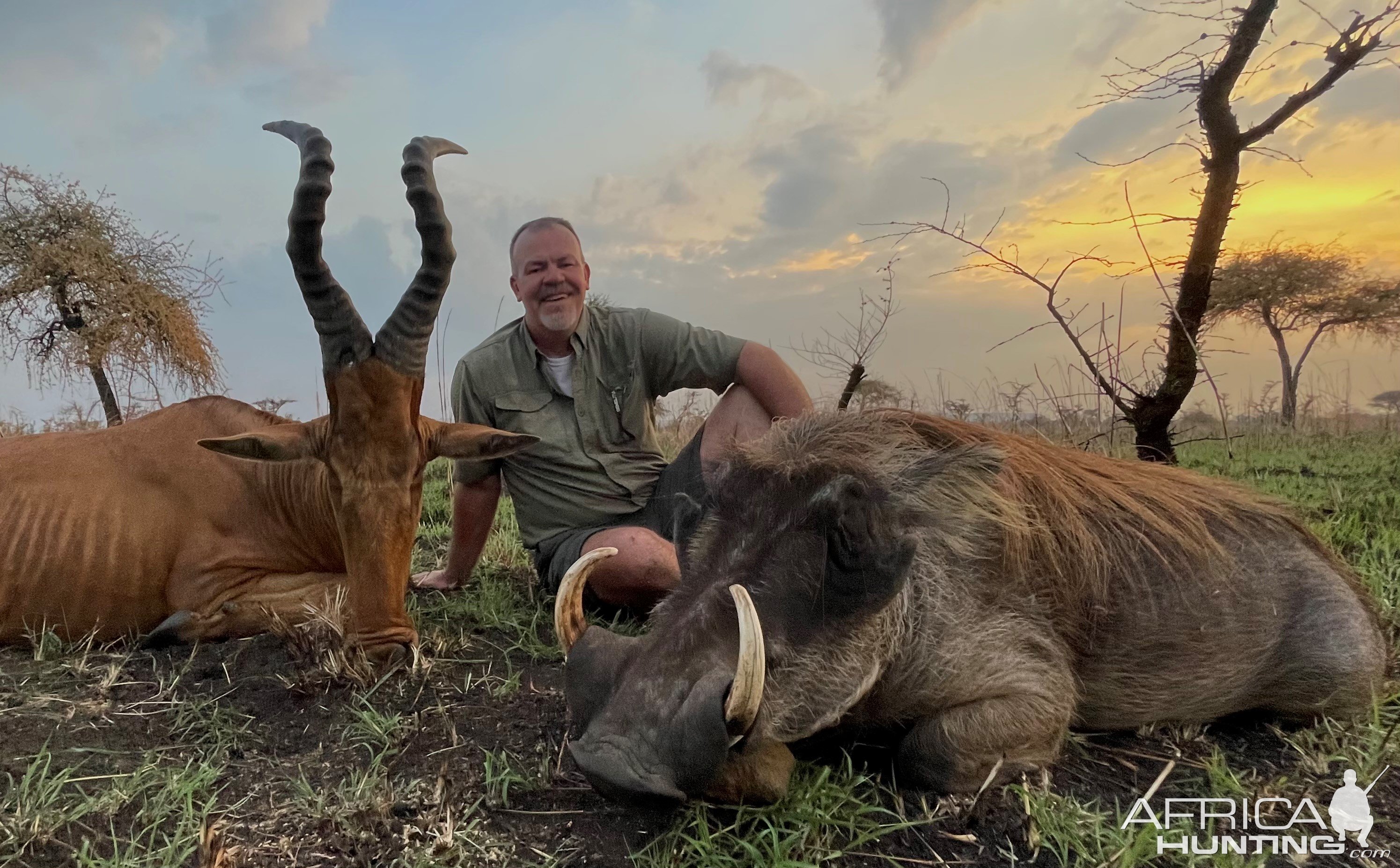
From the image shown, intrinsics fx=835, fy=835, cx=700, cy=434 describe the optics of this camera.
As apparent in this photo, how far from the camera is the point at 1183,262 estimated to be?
21.1 ft

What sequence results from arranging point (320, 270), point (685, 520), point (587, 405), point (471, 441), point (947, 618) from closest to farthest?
1. point (947, 618)
2. point (685, 520)
3. point (320, 270)
4. point (471, 441)
5. point (587, 405)

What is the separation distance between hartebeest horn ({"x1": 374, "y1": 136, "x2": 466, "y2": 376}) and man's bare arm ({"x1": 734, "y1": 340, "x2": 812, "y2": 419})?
5.61ft

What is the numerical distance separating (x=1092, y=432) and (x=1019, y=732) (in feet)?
21.5

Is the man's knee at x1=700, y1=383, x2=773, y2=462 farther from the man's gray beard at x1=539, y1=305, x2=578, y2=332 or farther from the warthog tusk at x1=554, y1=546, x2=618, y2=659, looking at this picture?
the warthog tusk at x1=554, y1=546, x2=618, y2=659

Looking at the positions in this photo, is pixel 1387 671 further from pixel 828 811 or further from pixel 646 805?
pixel 646 805

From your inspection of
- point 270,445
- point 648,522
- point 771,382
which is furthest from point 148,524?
point 771,382

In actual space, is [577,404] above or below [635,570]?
above

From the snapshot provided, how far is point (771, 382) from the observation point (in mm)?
4508

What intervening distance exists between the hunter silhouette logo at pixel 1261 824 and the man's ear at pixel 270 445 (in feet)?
10.6

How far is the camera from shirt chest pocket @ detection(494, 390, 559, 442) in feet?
14.9

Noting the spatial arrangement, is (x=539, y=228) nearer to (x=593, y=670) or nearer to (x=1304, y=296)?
(x=593, y=670)

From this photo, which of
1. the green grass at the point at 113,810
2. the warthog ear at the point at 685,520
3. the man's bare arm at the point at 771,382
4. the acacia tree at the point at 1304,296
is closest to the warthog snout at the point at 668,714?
the warthog ear at the point at 685,520

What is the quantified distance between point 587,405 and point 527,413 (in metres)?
0.33

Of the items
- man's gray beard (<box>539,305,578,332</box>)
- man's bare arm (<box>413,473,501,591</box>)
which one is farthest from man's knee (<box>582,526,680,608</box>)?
man's gray beard (<box>539,305,578,332</box>)
